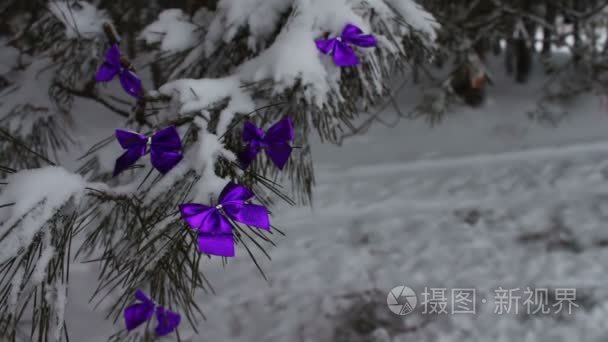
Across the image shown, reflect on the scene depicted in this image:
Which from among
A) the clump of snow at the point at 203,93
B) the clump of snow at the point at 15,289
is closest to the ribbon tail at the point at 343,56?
the clump of snow at the point at 203,93

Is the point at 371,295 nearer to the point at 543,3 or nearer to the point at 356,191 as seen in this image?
the point at 356,191

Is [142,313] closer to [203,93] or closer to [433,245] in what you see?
[203,93]

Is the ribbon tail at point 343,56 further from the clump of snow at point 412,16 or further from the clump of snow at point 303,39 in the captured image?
the clump of snow at point 412,16

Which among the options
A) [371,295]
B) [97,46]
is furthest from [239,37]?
[371,295]

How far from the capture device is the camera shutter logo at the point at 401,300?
1.46 m

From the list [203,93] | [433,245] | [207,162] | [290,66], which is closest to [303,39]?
[290,66]

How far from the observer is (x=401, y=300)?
1.52 m

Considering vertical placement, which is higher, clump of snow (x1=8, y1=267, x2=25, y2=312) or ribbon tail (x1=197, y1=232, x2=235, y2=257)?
ribbon tail (x1=197, y1=232, x2=235, y2=257)

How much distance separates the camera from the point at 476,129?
2.88 metres

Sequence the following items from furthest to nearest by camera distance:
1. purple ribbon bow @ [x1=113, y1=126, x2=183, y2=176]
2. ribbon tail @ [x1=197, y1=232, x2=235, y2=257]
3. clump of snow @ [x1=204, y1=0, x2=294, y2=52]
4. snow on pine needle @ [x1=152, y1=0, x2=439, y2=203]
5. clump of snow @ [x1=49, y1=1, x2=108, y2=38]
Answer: clump of snow @ [x1=49, y1=1, x2=108, y2=38] < clump of snow @ [x1=204, y1=0, x2=294, y2=52] < snow on pine needle @ [x1=152, y1=0, x2=439, y2=203] < purple ribbon bow @ [x1=113, y1=126, x2=183, y2=176] < ribbon tail @ [x1=197, y1=232, x2=235, y2=257]

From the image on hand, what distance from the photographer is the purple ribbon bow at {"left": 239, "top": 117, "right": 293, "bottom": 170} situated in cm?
62

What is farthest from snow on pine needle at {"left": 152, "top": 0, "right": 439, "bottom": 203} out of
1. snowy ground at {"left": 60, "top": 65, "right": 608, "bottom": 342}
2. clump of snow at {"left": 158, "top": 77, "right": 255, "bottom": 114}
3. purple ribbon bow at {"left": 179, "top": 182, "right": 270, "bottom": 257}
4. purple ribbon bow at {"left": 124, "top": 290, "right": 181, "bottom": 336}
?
snowy ground at {"left": 60, "top": 65, "right": 608, "bottom": 342}

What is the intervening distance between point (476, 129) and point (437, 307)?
1.71 meters

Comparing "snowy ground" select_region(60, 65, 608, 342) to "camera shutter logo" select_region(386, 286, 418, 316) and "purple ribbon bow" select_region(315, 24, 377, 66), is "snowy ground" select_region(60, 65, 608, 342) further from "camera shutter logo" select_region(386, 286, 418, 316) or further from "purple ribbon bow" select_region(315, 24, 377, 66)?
"purple ribbon bow" select_region(315, 24, 377, 66)
